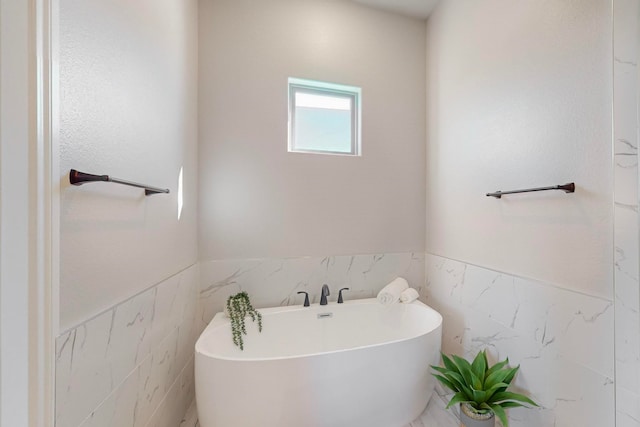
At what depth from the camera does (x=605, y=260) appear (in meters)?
1.01

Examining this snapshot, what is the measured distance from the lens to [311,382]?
4.16 ft

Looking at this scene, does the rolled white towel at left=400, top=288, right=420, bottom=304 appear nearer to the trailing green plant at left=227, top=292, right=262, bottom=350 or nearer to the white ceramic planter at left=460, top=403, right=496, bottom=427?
the white ceramic planter at left=460, top=403, right=496, bottom=427

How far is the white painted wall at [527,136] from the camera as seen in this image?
104 cm

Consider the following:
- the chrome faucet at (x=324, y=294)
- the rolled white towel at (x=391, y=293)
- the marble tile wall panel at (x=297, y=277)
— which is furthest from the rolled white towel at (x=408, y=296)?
the chrome faucet at (x=324, y=294)

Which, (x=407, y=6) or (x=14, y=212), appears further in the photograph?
(x=407, y=6)

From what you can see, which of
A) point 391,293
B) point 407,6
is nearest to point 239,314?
point 391,293

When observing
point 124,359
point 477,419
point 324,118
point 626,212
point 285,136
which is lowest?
point 477,419

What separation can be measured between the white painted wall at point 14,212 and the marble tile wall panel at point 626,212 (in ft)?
6.11

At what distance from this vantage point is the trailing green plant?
1.60 metres

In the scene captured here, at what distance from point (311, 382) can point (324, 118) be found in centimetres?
191

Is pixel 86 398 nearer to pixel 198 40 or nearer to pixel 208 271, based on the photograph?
pixel 208 271

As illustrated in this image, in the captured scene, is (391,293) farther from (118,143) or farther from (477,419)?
(118,143)

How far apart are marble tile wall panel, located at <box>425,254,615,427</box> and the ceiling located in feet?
6.97

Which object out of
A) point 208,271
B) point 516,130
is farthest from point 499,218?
point 208,271
